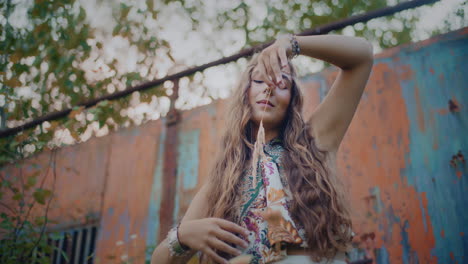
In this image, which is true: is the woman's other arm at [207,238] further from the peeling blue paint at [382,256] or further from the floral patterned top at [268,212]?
the peeling blue paint at [382,256]

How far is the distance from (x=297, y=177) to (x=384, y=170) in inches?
35.0

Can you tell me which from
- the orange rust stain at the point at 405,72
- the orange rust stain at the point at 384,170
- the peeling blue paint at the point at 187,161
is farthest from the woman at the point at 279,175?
the peeling blue paint at the point at 187,161

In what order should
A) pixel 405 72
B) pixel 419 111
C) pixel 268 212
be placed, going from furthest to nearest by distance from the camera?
pixel 405 72 < pixel 419 111 < pixel 268 212

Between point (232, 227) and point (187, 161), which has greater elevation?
point (187, 161)

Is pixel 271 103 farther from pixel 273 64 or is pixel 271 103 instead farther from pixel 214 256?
pixel 214 256

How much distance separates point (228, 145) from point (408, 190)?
3.28 feet

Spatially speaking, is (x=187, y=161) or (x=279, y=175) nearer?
(x=279, y=175)

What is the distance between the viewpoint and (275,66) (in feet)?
4.16

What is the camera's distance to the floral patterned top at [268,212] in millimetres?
1206

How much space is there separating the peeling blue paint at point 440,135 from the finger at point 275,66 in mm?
1122

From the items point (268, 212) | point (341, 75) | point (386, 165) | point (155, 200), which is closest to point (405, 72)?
point (386, 165)

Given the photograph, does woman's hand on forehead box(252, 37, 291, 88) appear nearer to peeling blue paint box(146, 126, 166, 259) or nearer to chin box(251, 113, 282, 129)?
chin box(251, 113, 282, 129)

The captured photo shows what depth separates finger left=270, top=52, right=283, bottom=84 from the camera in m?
1.25

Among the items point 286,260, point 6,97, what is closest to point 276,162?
point 286,260
